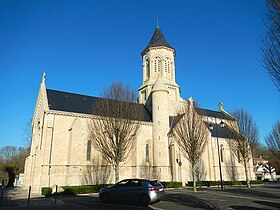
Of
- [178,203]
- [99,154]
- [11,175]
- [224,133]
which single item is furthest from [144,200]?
[11,175]

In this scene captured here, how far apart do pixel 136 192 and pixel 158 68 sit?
3061cm

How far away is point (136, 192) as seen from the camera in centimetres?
1348

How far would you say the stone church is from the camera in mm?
26438

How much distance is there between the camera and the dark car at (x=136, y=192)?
13.1m

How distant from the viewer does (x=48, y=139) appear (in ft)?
86.5

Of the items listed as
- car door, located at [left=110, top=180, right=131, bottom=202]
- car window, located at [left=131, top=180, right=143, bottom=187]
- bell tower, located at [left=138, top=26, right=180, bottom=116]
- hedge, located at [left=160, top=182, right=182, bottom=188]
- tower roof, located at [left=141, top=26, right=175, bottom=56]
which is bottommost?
hedge, located at [left=160, top=182, right=182, bottom=188]

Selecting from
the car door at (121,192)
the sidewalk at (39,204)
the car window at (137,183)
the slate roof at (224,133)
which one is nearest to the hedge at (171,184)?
the slate roof at (224,133)

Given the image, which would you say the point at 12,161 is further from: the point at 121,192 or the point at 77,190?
the point at 121,192

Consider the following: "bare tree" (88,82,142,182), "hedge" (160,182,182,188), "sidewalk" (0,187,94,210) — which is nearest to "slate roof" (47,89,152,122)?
"bare tree" (88,82,142,182)

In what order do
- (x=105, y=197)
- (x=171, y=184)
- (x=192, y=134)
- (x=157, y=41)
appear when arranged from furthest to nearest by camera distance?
(x=157, y=41), (x=171, y=184), (x=192, y=134), (x=105, y=197)

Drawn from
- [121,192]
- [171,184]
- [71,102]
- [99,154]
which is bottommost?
[171,184]

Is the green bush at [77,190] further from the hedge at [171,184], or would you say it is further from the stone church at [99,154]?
the hedge at [171,184]

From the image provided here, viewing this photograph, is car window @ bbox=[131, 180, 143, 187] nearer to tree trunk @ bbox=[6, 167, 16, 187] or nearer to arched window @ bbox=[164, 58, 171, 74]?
arched window @ bbox=[164, 58, 171, 74]

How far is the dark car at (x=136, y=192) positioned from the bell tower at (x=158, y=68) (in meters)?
25.5
